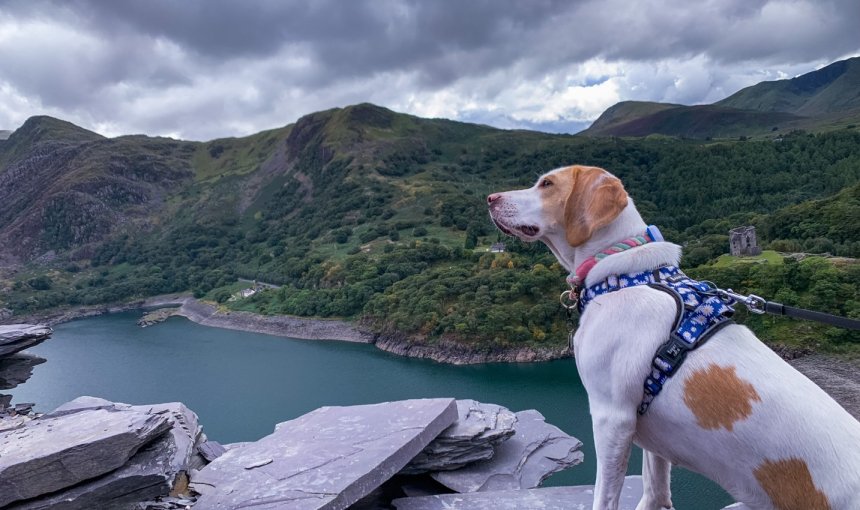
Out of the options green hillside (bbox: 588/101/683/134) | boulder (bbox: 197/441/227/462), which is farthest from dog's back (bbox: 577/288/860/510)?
green hillside (bbox: 588/101/683/134)

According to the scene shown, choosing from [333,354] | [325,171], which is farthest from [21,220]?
[333,354]

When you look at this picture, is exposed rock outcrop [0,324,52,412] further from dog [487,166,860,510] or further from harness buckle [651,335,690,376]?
harness buckle [651,335,690,376]

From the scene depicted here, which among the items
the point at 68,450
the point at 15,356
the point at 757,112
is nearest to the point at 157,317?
the point at 15,356

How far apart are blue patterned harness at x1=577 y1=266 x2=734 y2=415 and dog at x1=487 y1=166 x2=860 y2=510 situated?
0.02 metres

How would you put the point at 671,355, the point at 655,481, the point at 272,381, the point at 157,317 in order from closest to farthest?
the point at 671,355, the point at 655,481, the point at 272,381, the point at 157,317

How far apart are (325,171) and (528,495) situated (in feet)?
293

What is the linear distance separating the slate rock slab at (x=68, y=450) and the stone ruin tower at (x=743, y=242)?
32.5 meters

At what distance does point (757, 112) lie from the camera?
134 m

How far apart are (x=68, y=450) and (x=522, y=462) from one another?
4013mm

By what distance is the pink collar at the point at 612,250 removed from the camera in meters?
2.13

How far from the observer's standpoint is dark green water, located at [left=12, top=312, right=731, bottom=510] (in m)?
22.4

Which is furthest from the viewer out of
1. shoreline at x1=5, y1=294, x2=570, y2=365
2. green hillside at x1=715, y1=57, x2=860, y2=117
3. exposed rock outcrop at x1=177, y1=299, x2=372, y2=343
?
green hillside at x1=715, y1=57, x2=860, y2=117

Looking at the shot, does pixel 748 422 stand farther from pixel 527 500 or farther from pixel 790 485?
pixel 527 500

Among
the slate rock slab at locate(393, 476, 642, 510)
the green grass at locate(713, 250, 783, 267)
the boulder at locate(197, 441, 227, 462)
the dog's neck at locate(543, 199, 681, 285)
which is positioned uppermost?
the dog's neck at locate(543, 199, 681, 285)
